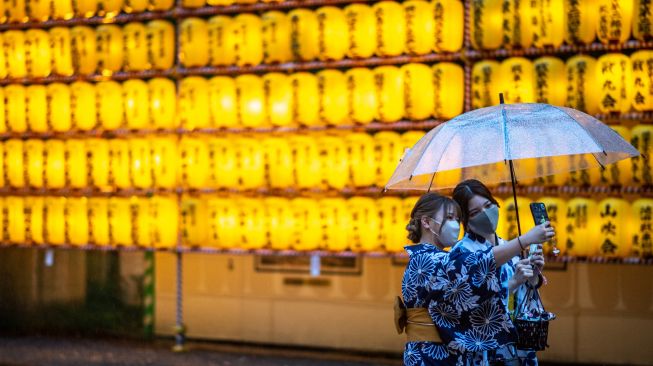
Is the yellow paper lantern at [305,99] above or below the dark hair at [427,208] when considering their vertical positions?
above

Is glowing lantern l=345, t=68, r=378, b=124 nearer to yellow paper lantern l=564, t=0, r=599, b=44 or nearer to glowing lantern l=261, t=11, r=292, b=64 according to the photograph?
glowing lantern l=261, t=11, r=292, b=64

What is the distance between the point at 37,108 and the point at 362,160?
4.60m

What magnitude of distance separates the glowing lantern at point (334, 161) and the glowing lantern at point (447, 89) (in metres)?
1.20

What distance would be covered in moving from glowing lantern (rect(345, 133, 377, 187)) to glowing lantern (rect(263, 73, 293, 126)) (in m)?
0.89

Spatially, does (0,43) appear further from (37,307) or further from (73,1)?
(37,307)

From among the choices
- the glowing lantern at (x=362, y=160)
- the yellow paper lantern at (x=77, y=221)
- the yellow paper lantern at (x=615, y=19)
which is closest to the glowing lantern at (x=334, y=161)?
the glowing lantern at (x=362, y=160)

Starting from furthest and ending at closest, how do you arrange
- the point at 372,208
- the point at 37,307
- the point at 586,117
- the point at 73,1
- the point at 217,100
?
the point at 37,307
the point at 73,1
the point at 217,100
the point at 372,208
the point at 586,117

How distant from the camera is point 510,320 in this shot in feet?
14.9

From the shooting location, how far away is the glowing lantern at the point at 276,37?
32.4 feet

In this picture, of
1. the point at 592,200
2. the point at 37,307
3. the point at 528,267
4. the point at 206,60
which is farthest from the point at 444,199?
the point at 37,307

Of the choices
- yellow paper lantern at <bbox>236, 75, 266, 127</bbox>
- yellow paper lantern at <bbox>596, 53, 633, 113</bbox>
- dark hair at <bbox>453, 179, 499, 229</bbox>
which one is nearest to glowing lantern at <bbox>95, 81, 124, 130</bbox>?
yellow paper lantern at <bbox>236, 75, 266, 127</bbox>

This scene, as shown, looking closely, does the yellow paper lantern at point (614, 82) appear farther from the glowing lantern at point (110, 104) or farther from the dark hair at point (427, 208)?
the glowing lantern at point (110, 104)

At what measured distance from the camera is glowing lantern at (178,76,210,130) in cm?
1013

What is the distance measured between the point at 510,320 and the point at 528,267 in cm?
35
